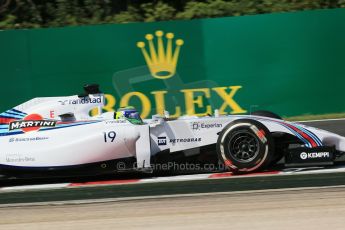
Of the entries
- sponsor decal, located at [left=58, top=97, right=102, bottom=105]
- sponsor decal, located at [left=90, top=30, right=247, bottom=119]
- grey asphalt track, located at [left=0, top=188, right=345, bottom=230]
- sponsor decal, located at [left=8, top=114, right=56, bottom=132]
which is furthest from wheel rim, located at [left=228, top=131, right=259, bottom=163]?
sponsor decal, located at [left=90, top=30, right=247, bottom=119]

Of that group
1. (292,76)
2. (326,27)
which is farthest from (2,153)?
(326,27)

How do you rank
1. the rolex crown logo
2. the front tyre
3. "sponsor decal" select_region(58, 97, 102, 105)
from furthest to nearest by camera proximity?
the rolex crown logo → "sponsor decal" select_region(58, 97, 102, 105) → the front tyre

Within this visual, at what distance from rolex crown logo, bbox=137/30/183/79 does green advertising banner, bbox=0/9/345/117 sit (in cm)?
2

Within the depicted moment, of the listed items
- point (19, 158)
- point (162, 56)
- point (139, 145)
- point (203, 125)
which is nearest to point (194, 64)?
point (162, 56)

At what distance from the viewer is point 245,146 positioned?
611cm

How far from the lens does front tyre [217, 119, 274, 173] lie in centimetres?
600

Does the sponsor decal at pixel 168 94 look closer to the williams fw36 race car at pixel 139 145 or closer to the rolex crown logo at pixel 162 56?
the rolex crown logo at pixel 162 56

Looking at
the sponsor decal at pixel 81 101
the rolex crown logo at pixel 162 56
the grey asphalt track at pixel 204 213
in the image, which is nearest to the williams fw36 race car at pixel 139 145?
the sponsor decal at pixel 81 101

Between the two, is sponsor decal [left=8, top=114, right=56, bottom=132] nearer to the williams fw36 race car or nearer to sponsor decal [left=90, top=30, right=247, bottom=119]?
the williams fw36 race car

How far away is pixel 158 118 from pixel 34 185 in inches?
63.0

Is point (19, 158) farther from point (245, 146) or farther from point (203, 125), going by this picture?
point (245, 146)

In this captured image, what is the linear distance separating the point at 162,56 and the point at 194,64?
598 millimetres

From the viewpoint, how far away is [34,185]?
21.7ft

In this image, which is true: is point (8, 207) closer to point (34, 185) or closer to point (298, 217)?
point (34, 185)
